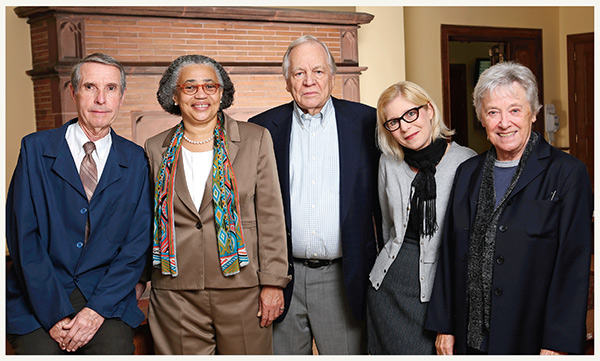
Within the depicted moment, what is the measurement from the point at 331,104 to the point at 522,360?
1.18 meters

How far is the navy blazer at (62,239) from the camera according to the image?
2146 millimetres

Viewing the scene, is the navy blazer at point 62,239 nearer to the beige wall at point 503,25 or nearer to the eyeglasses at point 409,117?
the eyeglasses at point 409,117

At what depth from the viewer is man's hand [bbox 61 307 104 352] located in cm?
215

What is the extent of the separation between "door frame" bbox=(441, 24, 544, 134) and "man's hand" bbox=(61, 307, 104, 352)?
584 centimetres

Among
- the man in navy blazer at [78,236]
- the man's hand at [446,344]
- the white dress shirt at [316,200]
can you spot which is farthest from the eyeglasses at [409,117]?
the man in navy blazer at [78,236]

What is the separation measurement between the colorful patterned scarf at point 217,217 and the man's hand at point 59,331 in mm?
347

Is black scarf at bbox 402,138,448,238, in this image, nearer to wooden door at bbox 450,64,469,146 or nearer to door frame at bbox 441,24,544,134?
door frame at bbox 441,24,544,134

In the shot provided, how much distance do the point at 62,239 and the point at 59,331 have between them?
30 centimetres

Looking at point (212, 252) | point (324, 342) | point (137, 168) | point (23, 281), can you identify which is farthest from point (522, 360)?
point (23, 281)

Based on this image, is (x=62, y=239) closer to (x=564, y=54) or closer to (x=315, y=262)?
(x=315, y=262)

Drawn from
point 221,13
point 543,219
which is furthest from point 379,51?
point 543,219

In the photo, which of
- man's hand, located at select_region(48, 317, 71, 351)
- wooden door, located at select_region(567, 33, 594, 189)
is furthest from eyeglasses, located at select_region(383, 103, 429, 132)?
wooden door, located at select_region(567, 33, 594, 189)

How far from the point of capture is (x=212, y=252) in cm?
229

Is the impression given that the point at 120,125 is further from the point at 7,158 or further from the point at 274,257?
the point at 274,257
